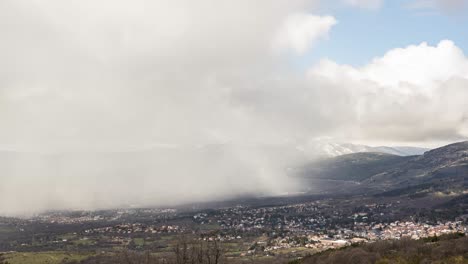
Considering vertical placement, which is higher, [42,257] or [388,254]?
[388,254]

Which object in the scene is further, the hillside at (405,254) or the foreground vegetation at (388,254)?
the foreground vegetation at (388,254)

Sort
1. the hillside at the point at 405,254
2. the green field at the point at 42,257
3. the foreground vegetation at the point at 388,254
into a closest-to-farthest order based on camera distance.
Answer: the hillside at the point at 405,254 → the foreground vegetation at the point at 388,254 → the green field at the point at 42,257

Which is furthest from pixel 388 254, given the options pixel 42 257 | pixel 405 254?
pixel 42 257

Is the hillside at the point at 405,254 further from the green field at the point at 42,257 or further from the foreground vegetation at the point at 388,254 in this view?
the green field at the point at 42,257

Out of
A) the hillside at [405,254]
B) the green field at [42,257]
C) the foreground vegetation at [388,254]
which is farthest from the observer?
the green field at [42,257]

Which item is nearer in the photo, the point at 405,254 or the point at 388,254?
the point at 405,254

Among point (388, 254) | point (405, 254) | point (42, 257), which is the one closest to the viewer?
point (405, 254)

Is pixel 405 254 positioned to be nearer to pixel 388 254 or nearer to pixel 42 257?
pixel 388 254

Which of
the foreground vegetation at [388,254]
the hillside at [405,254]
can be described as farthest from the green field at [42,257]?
the hillside at [405,254]

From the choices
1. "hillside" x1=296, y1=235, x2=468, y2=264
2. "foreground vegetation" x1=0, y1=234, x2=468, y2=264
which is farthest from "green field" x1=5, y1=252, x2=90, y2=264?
"hillside" x1=296, y1=235, x2=468, y2=264

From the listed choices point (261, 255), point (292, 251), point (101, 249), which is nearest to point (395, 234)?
point (292, 251)

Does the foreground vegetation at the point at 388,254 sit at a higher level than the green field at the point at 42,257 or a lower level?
higher

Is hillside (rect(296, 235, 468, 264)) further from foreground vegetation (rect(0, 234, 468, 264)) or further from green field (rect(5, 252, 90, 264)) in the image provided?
green field (rect(5, 252, 90, 264))
